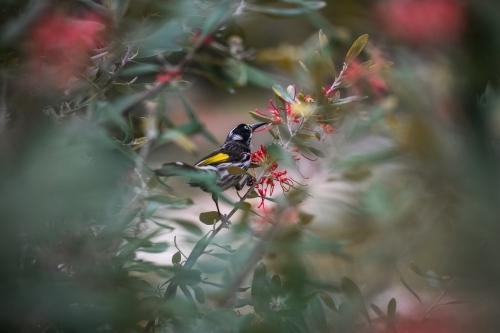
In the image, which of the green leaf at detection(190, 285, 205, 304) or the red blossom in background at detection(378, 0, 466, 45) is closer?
the red blossom in background at detection(378, 0, 466, 45)

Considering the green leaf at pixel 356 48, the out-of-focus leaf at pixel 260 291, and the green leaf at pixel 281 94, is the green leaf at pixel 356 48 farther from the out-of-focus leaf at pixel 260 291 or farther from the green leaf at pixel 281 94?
the out-of-focus leaf at pixel 260 291

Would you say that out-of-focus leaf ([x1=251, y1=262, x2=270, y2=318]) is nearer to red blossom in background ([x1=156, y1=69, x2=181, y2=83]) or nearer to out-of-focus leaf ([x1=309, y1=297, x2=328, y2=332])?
out-of-focus leaf ([x1=309, y1=297, x2=328, y2=332])

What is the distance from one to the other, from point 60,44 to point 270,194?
0.32 m

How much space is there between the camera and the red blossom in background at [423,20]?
52cm

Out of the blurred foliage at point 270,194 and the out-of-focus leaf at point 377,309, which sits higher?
the blurred foliage at point 270,194

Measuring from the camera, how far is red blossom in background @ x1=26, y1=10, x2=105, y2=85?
0.55m

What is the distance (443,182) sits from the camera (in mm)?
434

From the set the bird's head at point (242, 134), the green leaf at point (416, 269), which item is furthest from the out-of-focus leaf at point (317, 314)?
the bird's head at point (242, 134)

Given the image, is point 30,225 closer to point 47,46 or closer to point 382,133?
point 47,46

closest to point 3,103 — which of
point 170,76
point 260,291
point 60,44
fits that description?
point 60,44

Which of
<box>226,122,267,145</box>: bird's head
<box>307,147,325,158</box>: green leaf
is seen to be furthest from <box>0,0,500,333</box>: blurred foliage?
<box>226,122,267,145</box>: bird's head

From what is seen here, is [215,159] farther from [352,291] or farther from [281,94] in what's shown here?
[352,291]

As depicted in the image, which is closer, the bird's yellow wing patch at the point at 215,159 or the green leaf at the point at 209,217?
the green leaf at the point at 209,217

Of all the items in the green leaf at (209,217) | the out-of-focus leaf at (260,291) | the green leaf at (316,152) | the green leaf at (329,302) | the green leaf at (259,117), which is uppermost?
the green leaf at (259,117)
